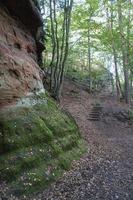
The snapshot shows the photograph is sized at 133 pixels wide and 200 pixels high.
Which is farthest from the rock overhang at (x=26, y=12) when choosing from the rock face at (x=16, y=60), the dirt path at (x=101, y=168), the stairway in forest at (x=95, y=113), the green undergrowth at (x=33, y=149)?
the stairway in forest at (x=95, y=113)

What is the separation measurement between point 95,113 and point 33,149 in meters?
13.1

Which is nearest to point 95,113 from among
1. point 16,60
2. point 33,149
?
point 16,60

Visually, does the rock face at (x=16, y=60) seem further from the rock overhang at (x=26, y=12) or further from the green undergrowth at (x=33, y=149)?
the green undergrowth at (x=33, y=149)

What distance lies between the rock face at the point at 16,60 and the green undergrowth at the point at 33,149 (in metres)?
0.64

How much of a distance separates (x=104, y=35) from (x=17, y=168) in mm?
21595

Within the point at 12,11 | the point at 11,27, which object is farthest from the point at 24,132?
the point at 12,11

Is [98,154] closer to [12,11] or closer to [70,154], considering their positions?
[70,154]

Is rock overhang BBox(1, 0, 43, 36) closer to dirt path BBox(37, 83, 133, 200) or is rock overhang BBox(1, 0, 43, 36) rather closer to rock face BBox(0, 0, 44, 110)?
rock face BBox(0, 0, 44, 110)

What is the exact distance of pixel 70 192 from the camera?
8398 mm

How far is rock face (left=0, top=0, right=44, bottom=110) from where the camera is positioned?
1070 cm

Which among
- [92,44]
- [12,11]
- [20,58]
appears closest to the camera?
[20,58]

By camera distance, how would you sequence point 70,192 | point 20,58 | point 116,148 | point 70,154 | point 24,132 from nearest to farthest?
point 70,192 → point 24,132 → point 70,154 → point 20,58 → point 116,148

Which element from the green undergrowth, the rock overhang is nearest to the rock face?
the rock overhang

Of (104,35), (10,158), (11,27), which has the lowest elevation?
(10,158)
